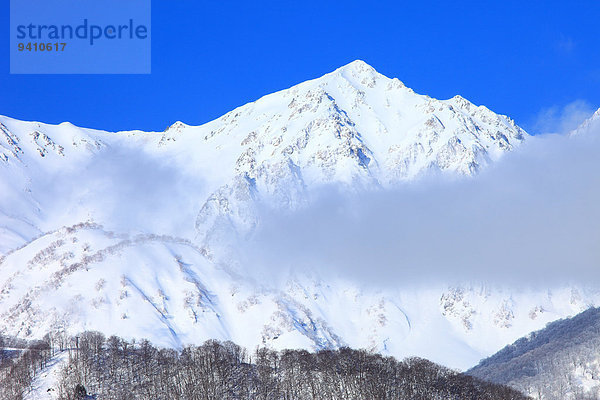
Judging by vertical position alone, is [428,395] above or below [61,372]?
below

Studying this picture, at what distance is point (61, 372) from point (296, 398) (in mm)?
60898

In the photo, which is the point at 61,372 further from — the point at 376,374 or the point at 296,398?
the point at 376,374

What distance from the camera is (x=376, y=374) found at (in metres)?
200

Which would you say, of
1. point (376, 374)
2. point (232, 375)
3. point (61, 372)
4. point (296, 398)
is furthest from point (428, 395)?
point (61, 372)

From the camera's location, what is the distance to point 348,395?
187125 mm

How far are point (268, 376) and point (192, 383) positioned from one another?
876 inches

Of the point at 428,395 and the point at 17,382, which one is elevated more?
the point at 17,382

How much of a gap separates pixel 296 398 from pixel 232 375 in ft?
66.8

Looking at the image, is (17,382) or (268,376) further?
(268,376)

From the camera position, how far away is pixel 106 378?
19125 cm

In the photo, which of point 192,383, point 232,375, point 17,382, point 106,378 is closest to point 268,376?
point 232,375

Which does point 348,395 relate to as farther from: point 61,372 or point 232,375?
point 61,372

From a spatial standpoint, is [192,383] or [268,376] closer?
[192,383]

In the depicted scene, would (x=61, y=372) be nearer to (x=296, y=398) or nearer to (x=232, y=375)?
(x=232, y=375)
